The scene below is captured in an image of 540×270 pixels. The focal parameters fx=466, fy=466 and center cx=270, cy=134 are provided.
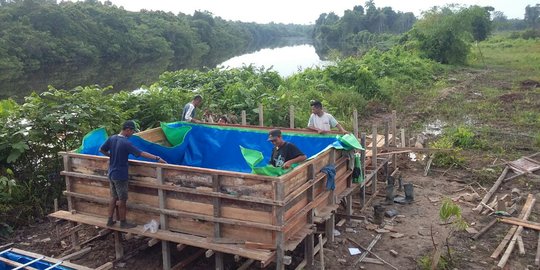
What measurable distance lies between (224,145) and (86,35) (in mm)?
47450

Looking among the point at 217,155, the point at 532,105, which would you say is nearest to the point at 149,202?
the point at 217,155

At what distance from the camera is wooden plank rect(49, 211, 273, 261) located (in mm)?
5133

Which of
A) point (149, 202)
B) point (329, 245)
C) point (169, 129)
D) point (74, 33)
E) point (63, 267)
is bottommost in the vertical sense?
point (329, 245)

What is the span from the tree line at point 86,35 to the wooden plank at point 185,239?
33147 mm

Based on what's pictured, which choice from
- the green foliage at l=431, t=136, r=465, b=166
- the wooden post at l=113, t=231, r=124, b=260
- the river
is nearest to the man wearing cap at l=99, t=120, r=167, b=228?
the wooden post at l=113, t=231, r=124, b=260

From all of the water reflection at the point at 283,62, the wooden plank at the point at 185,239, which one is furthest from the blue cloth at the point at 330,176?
the water reflection at the point at 283,62

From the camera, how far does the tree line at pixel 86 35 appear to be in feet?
132

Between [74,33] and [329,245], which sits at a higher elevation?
[74,33]

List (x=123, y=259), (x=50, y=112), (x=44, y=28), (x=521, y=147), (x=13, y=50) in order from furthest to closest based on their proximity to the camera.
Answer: (x=44, y=28)
(x=13, y=50)
(x=521, y=147)
(x=50, y=112)
(x=123, y=259)

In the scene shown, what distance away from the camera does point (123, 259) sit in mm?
6516

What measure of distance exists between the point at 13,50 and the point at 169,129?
36.6m

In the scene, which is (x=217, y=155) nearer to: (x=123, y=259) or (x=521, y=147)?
(x=123, y=259)

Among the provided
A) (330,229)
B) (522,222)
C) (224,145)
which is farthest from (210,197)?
(522,222)

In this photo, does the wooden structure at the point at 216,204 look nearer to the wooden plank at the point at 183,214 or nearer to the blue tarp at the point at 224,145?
the wooden plank at the point at 183,214
